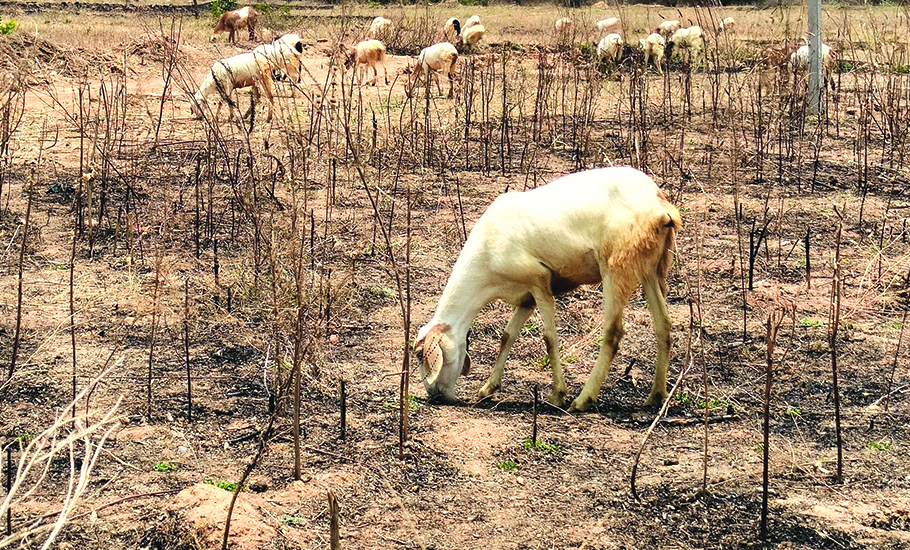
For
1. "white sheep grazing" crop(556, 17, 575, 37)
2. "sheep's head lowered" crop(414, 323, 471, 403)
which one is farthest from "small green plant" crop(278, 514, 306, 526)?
"white sheep grazing" crop(556, 17, 575, 37)

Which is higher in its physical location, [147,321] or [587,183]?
[587,183]

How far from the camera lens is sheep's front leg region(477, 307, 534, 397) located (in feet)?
19.6

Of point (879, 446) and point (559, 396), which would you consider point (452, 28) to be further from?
point (879, 446)

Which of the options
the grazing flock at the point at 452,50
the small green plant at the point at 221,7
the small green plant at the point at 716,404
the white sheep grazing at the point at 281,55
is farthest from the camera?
the small green plant at the point at 221,7

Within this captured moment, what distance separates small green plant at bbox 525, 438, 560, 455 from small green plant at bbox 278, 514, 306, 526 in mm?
1284

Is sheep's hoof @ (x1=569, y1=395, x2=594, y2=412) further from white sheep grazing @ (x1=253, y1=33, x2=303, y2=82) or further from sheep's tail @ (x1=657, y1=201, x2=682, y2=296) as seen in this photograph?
white sheep grazing @ (x1=253, y1=33, x2=303, y2=82)

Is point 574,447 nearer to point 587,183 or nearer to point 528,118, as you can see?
point 587,183

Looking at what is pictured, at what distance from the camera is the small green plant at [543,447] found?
17.2 feet

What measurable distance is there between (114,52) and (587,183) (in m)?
15.4

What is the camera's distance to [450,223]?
31.0 ft

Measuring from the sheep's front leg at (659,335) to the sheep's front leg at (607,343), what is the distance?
232mm

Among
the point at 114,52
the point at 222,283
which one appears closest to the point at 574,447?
the point at 222,283

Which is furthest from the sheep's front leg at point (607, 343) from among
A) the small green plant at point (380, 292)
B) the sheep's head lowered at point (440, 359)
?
the small green plant at point (380, 292)

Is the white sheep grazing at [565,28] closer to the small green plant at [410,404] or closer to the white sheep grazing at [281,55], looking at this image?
the white sheep grazing at [281,55]
